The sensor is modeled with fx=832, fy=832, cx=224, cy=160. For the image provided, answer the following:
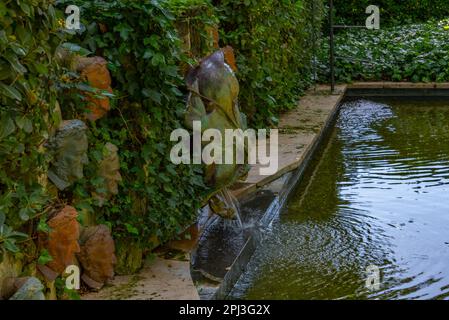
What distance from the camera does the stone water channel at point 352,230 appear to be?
4.45 m

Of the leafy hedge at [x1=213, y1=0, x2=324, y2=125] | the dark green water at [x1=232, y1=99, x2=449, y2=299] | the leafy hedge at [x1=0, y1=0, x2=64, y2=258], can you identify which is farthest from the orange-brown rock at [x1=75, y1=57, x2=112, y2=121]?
the leafy hedge at [x1=213, y1=0, x2=324, y2=125]

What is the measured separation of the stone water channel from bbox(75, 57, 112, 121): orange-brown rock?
102 centimetres

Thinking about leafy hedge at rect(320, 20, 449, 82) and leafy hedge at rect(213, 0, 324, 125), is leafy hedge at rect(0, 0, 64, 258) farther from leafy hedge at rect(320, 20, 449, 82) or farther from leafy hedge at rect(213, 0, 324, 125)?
leafy hedge at rect(320, 20, 449, 82)

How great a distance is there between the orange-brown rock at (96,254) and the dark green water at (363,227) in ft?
2.66

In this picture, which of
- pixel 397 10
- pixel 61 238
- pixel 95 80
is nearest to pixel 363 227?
pixel 95 80

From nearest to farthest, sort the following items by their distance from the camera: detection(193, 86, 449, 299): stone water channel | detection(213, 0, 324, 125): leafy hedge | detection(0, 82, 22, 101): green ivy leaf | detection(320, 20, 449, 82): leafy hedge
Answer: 1. detection(0, 82, 22, 101): green ivy leaf
2. detection(193, 86, 449, 299): stone water channel
3. detection(213, 0, 324, 125): leafy hedge
4. detection(320, 20, 449, 82): leafy hedge

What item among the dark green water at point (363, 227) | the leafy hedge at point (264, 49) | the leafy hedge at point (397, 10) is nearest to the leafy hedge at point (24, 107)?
the dark green water at point (363, 227)

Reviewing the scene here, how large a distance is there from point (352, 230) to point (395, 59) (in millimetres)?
8097

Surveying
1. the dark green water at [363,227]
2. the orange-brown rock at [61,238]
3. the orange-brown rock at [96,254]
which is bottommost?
the dark green water at [363,227]

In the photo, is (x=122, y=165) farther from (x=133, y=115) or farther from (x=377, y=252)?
(x=377, y=252)

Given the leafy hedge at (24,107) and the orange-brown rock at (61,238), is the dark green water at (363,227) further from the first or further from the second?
the leafy hedge at (24,107)

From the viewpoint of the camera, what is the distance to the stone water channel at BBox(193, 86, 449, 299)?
4.45 m

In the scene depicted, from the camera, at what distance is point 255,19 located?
7863 millimetres

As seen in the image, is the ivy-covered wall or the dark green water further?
the dark green water
